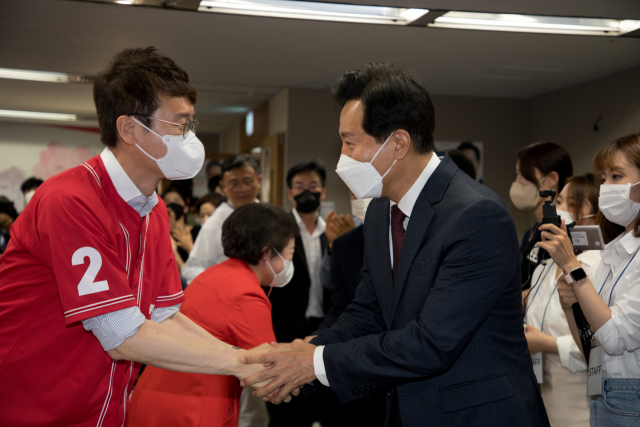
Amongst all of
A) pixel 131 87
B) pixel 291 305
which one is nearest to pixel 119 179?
pixel 131 87

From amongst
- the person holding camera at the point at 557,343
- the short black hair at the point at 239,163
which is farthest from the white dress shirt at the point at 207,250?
the person holding camera at the point at 557,343

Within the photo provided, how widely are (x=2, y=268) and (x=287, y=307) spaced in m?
2.20

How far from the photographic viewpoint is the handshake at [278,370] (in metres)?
1.86

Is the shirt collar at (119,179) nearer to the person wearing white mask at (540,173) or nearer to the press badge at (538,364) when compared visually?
the press badge at (538,364)

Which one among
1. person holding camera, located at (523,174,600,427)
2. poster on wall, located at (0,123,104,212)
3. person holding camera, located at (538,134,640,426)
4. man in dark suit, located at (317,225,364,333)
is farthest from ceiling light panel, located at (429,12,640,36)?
poster on wall, located at (0,123,104,212)

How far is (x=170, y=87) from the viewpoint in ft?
5.41

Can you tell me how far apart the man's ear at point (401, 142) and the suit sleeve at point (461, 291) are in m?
0.31

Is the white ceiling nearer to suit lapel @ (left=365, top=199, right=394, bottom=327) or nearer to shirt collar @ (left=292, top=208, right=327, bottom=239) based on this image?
shirt collar @ (left=292, top=208, right=327, bottom=239)

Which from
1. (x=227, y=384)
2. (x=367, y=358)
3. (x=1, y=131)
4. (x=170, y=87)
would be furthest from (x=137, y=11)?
(x=1, y=131)

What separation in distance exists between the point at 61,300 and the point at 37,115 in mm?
8771

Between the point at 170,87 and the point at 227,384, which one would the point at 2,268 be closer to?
the point at 170,87

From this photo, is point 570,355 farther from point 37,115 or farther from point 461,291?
point 37,115

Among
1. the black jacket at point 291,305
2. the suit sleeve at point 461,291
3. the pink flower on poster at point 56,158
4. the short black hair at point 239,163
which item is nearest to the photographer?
the suit sleeve at point 461,291

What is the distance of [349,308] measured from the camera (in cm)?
212
